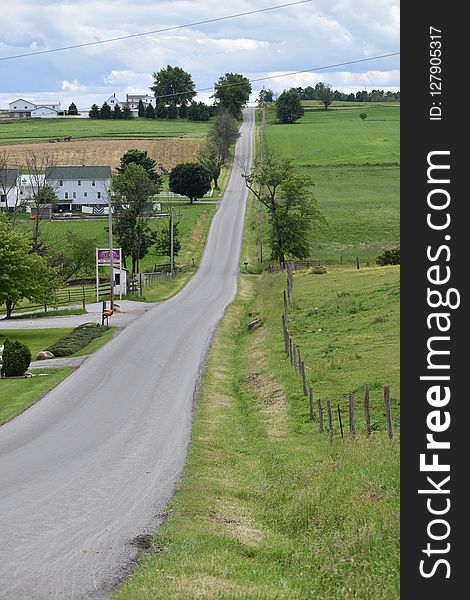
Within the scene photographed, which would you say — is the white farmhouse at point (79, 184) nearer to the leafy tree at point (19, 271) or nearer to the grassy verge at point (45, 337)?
the leafy tree at point (19, 271)

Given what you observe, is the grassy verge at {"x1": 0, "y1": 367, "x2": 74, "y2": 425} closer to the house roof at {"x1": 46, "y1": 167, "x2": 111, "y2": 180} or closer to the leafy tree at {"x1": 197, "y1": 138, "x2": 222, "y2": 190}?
the house roof at {"x1": 46, "y1": 167, "x2": 111, "y2": 180}

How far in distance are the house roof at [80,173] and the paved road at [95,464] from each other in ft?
290

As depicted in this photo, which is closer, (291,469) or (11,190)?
(291,469)

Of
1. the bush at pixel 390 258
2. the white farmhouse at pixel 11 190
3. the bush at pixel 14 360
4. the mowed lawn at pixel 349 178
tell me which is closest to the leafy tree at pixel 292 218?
the mowed lawn at pixel 349 178

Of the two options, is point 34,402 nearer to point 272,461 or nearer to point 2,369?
point 2,369

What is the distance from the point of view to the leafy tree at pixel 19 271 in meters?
54.8

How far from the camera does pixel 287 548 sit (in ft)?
48.2

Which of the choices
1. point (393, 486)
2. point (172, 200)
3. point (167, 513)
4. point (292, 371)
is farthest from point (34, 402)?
point (172, 200)

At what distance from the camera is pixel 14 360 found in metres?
38.0

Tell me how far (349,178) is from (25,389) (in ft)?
357

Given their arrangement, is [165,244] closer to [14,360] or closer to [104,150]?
[14,360]

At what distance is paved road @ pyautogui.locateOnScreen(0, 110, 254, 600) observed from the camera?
13.6 m

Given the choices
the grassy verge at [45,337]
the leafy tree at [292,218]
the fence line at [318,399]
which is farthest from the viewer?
the leafy tree at [292,218]

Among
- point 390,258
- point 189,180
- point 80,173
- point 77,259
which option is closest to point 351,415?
point 390,258
